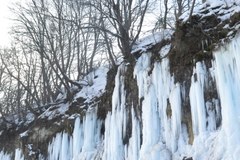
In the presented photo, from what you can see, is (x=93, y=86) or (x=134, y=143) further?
(x=93, y=86)

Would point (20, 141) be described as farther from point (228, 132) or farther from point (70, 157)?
Answer: point (228, 132)

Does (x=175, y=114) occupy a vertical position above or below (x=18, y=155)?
above

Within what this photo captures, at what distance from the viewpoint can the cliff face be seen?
6.98 metres

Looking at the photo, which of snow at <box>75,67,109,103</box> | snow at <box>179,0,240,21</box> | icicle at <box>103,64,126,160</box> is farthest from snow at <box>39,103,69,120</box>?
snow at <box>179,0,240,21</box>

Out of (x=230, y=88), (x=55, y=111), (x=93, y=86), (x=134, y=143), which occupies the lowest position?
(x=134, y=143)

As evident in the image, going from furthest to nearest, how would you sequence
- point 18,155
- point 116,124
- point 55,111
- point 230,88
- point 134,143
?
point 18,155, point 55,111, point 116,124, point 134,143, point 230,88

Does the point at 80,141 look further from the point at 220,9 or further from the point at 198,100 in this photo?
the point at 220,9

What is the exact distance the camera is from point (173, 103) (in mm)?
8156

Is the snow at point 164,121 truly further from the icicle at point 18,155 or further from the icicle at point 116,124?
the icicle at point 18,155

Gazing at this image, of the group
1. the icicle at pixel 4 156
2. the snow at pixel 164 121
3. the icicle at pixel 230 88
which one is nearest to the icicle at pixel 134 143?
the snow at pixel 164 121

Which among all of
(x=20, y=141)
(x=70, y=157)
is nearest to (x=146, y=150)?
(x=70, y=157)

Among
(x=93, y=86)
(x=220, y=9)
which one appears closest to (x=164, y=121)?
(x=220, y=9)

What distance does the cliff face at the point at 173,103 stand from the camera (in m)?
6.98

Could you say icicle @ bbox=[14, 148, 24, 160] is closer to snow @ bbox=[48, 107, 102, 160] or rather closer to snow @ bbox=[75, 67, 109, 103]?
snow @ bbox=[48, 107, 102, 160]
